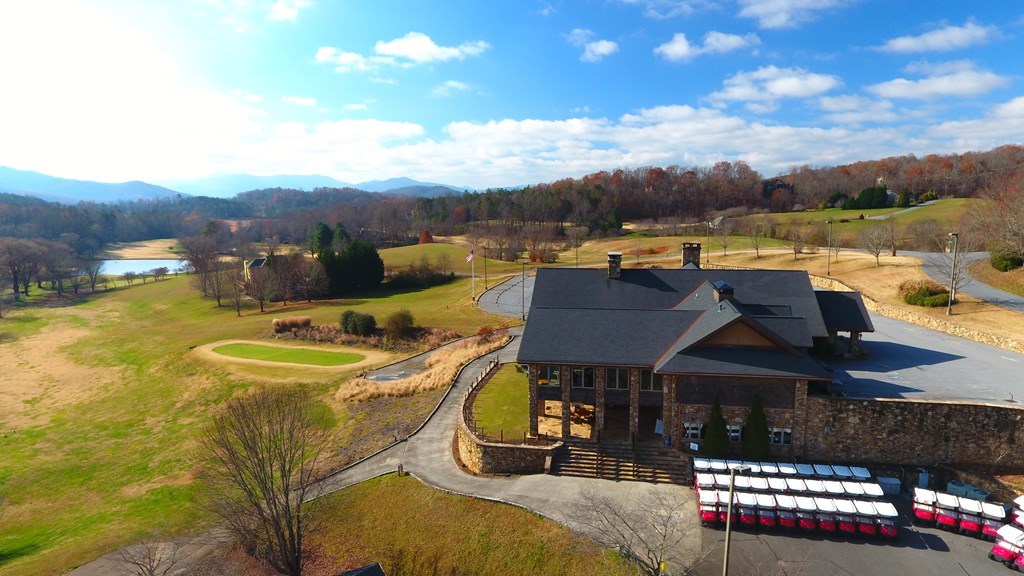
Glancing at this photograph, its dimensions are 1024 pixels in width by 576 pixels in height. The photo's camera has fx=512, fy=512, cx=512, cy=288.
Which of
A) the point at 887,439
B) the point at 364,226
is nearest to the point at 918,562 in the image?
the point at 887,439

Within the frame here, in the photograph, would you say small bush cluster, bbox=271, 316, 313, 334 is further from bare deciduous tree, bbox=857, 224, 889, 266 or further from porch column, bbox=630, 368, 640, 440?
bare deciduous tree, bbox=857, 224, 889, 266

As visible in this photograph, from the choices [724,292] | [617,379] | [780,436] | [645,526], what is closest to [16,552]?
[645,526]

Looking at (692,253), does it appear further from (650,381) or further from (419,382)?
(419,382)

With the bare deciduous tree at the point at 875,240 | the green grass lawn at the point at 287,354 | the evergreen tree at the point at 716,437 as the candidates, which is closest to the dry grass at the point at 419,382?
the green grass lawn at the point at 287,354

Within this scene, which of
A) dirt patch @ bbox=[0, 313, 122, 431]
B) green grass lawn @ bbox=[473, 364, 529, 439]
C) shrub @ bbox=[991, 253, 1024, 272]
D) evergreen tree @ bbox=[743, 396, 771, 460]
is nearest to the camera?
evergreen tree @ bbox=[743, 396, 771, 460]

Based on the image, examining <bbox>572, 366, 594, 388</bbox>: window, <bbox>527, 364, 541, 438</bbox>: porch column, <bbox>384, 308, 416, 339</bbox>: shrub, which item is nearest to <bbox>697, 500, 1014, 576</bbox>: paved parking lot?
<bbox>572, 366, 594, 388</bbox>: window

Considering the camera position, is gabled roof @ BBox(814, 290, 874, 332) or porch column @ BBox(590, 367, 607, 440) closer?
porch column @ BBox(590, 367, 607, 440)

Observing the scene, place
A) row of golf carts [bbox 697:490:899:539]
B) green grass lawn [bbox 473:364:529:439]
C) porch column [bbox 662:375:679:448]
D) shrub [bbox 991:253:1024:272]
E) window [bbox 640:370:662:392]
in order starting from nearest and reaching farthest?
row of golf carts [bbox 697:490:899:539] < porch column [bbox 662:375:679:448] < window [bbox 640:370:662:392] < green grass lawn [bbox 473:364:529:439] < shrub [bbox 991:253:1024:272]
